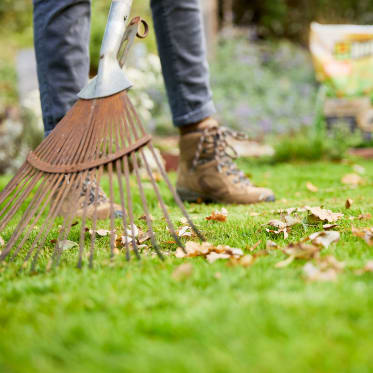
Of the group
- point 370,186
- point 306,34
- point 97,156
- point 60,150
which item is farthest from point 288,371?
point 306,34

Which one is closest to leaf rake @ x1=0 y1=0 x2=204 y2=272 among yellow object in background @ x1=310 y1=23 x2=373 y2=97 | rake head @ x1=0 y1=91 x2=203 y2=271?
rake head @ x1=0 y1=91 x2=203 y2=271

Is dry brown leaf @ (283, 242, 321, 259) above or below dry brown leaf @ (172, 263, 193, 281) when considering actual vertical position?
below

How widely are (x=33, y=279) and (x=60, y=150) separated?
50cm

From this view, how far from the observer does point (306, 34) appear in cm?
913

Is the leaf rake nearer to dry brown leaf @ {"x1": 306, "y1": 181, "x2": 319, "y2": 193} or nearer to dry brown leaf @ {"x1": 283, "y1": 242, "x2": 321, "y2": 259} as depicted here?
dry brown leaf @ {"x1": 283, "y1": 242, "x2": 321, "y2": 259}

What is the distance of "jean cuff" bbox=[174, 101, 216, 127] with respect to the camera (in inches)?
84.6

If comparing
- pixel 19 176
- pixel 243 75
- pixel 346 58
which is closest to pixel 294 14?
pixel 243 75

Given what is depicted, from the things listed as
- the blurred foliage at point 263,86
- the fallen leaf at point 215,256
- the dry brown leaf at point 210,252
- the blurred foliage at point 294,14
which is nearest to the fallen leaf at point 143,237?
the dry brown leaf at point 210,252

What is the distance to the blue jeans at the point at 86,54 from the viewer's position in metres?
1.91

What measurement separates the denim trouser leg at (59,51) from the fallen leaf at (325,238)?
1.16 metres

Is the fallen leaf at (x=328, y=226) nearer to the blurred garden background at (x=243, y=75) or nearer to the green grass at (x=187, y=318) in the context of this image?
the green grass at (x=187, y=318)

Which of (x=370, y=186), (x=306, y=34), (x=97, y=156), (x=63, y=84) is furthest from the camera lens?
(x=306, y=34)

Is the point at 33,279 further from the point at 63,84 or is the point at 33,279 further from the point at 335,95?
the point at 335,95

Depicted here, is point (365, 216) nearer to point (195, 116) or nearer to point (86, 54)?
point (195, 116)
